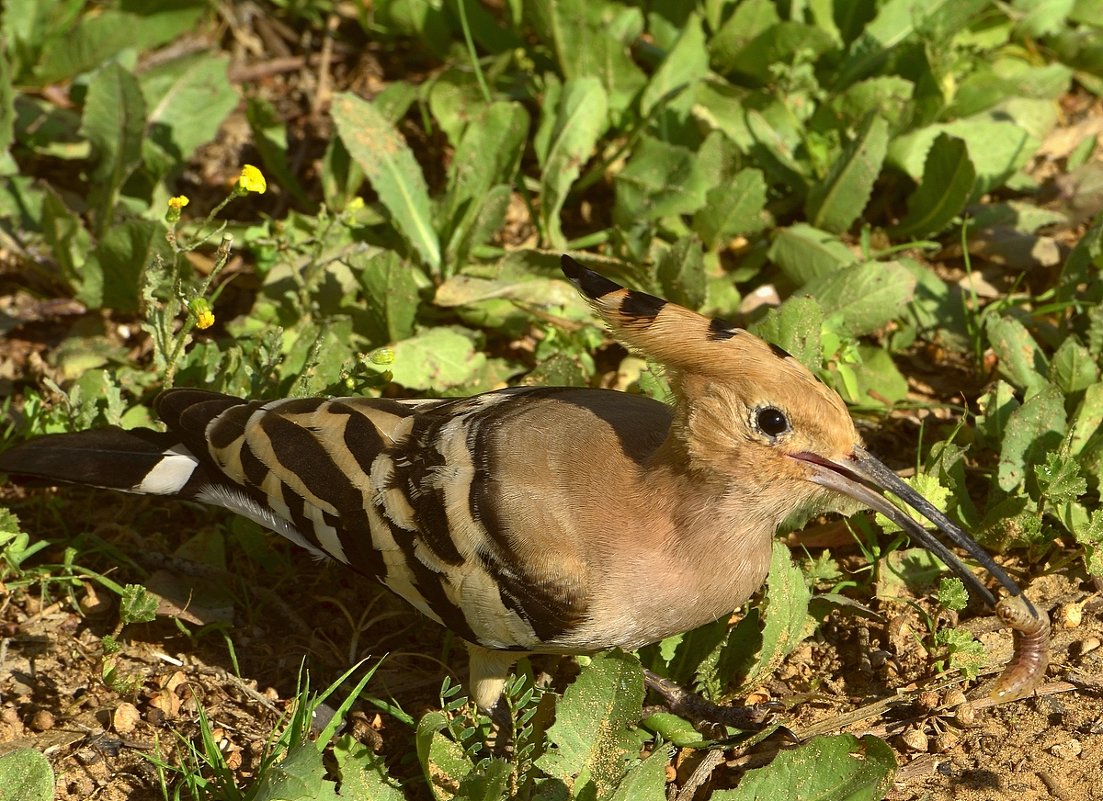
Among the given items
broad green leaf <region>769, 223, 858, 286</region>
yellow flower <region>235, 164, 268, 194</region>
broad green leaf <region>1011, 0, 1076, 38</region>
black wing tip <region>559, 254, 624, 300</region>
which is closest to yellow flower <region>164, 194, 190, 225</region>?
yellow flower <region>235, 164, 268, 194</region>

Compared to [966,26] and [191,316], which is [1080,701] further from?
[966,26]

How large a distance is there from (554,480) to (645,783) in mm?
781

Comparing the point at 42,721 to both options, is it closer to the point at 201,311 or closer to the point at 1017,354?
the point at 201,311

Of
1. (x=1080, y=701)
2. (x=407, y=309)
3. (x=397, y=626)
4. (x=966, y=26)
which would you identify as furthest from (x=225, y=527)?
(x=966, y=26)

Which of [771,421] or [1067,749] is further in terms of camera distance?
[1067,749]

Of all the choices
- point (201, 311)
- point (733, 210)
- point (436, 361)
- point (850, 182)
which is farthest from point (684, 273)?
point (201, 311)

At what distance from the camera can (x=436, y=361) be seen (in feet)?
14.1

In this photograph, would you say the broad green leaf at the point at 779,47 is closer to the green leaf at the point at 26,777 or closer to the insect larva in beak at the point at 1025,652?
the insect larva in beak at the point at 1025,652

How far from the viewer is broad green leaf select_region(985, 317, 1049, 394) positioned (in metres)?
4.12

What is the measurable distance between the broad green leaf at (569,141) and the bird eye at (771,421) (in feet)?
6.40

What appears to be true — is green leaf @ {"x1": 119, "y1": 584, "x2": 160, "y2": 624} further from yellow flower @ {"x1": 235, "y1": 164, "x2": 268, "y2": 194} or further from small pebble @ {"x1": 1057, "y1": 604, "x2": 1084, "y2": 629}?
small pebble @ {"x1": 1057, "y1": 604, "x2": 1084, "y2": 629}

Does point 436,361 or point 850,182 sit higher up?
point 850,182

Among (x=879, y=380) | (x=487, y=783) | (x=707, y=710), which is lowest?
(x=707, y=710)

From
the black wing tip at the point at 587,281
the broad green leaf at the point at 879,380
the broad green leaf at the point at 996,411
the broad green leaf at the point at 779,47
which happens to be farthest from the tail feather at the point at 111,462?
the broad green leaf at the point at 779,47
